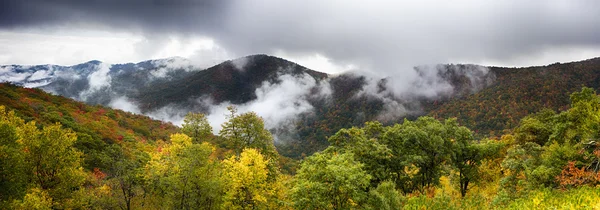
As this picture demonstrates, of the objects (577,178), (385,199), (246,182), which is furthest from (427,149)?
(246,182)

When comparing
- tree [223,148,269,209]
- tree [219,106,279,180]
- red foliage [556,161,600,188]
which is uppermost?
tree [219,106,279,180]

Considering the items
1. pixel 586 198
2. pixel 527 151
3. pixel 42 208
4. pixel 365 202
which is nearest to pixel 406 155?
pixel 365 202

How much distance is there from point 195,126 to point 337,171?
3616cm

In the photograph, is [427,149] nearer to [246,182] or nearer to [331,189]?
[331,189]

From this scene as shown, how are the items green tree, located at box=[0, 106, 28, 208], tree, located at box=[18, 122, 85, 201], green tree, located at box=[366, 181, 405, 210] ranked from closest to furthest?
green tree, located at box=[366, 181, 405, 210] < green tree, located at box=[0, 106, 28, 208] < tree, located at box=[18, 122, 85, 201]

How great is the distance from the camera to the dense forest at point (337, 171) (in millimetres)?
20281

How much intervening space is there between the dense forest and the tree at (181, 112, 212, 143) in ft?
18.2

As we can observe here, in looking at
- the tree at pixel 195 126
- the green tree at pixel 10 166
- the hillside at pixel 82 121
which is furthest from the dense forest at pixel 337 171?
the hillside at pixel 82 121

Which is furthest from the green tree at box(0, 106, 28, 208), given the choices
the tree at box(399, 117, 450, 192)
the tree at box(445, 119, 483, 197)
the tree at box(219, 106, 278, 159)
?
the tree at box(445, 119, 483, 197)

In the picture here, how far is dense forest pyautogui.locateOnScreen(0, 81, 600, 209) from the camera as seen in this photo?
2028cm

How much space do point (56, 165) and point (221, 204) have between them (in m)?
14.8

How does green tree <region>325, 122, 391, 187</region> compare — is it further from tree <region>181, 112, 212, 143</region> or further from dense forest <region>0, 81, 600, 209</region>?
tree <region>181, 112, 212, 143</region>

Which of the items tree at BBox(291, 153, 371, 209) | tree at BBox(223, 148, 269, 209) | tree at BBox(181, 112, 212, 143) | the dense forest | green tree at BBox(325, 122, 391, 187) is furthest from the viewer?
tree at BBox(181, 112, 212, 143)

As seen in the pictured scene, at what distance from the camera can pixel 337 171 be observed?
20.2 m
